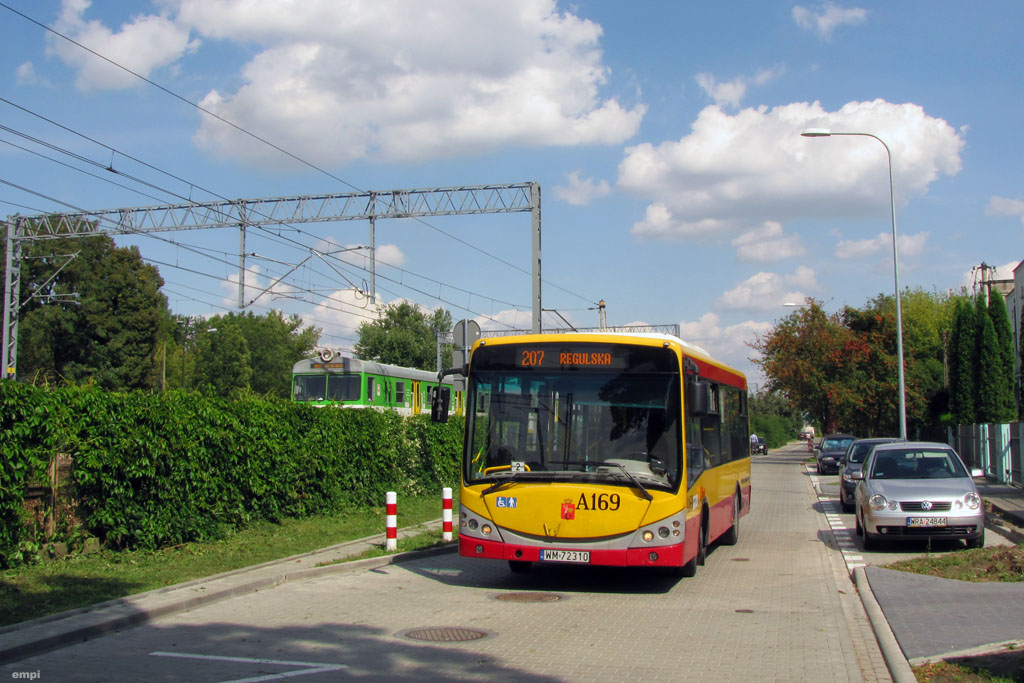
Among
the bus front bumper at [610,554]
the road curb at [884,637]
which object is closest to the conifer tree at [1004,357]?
the road curb at [884,637]

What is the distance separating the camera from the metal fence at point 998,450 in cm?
2811

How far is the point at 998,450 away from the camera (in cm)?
3077

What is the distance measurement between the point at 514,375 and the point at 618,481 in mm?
1825

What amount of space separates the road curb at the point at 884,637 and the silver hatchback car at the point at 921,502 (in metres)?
3.08

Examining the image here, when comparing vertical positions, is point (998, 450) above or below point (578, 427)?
below

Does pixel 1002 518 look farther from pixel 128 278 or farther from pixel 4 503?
pixel 128 278

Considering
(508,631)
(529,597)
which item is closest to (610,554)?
(529,597)

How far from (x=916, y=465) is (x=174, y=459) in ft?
37.8

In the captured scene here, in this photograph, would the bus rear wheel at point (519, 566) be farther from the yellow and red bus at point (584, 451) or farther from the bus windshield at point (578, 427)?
the bus windshield at point (578, 427)

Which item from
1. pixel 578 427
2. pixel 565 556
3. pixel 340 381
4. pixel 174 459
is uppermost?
pixel 340 381

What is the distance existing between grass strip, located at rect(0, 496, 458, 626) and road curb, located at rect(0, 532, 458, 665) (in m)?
0.27

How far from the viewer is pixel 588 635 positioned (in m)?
8.62

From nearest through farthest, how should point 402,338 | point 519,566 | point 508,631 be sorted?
1. point 508,631
2. point 519,566
3. point 402,338

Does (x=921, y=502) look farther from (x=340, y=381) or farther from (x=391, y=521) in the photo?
(x=340, y=381)
